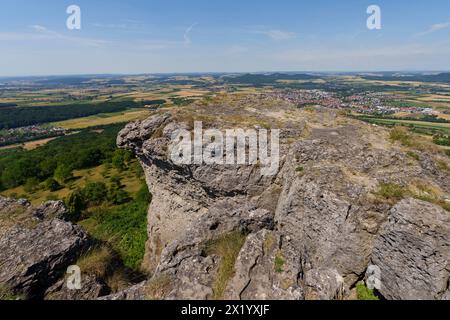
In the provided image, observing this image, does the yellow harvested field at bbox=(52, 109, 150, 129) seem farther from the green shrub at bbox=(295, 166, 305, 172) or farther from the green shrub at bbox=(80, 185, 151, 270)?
the green shrub at bbox=(295, 166, 305, 172)

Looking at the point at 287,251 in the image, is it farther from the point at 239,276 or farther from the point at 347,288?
the point at 347,288

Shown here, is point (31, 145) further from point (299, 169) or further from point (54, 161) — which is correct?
point (299, 169)

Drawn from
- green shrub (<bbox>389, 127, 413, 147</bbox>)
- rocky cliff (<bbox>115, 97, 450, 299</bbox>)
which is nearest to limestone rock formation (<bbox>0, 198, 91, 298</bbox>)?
rocky cliff (<bbox>115, 97, 450, 299</bbox>)

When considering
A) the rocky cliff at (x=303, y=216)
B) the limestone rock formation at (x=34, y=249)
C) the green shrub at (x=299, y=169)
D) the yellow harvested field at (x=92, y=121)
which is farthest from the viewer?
the yellow harvested field at (x=92, y=121)

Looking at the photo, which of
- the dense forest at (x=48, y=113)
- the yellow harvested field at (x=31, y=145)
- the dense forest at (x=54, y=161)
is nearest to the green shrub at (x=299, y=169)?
the dense forest at (x=54, y=161)

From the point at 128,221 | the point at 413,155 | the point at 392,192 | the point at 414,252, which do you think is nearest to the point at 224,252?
the point at 414,252

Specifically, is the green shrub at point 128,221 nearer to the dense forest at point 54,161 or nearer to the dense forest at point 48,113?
the dense forest at point 54,161
